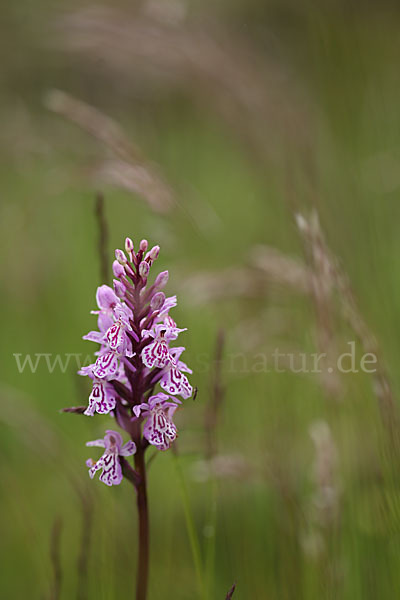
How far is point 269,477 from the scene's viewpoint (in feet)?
5.30

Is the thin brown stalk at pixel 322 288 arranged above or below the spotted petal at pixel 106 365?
above

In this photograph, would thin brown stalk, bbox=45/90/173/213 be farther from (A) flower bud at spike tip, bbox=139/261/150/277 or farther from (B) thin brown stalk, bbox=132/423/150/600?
(B) thin brown stalk, bbox=132/423/150/600

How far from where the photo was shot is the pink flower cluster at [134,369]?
1.07m

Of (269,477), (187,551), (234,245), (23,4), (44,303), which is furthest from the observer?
(23,4)

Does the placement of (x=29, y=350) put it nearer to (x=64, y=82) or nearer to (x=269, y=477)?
(x=269, y=477)

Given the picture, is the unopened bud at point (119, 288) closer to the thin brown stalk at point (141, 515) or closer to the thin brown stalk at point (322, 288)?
the thin brown stalk at point (141, 515)

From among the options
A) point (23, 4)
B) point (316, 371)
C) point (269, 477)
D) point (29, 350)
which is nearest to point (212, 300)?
point (316, 371)

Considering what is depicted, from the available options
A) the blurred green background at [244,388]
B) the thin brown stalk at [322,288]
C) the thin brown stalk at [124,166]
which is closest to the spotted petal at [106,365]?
the blurred green background at [244,388]

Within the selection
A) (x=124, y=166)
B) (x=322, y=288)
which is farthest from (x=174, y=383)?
(x=124, y=166)

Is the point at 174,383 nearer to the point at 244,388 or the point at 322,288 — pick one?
the point at 322,288

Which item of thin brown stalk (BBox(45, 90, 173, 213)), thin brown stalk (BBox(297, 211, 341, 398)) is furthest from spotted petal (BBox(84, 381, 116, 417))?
thin brown stalk (BBox(45, 90, 173, 213))

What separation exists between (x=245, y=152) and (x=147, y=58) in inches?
21.4

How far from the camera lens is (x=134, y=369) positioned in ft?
3.59

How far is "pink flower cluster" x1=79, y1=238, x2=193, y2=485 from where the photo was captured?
1.07 m
